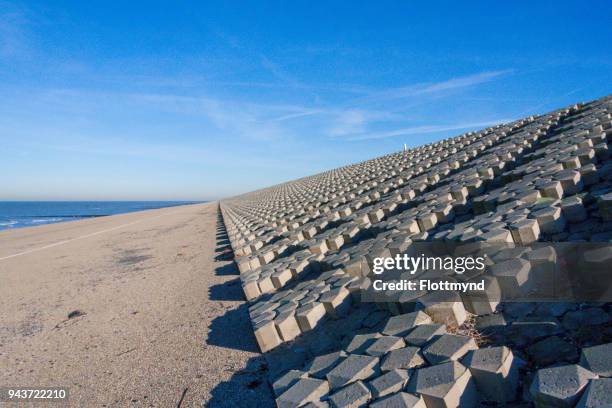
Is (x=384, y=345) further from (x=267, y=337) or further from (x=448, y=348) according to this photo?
(x=267, y=337)

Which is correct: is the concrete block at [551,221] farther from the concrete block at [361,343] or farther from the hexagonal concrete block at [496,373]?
the concrete block at [361,343]

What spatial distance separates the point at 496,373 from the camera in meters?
1.64

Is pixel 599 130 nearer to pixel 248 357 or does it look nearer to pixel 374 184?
pixel 374 184

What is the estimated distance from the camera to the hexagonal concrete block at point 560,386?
1371 mm

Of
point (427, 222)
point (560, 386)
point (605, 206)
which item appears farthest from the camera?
point (427, 222)

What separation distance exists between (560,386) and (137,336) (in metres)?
3.79

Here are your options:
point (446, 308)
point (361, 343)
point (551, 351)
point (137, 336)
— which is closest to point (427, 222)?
point (446, 308)

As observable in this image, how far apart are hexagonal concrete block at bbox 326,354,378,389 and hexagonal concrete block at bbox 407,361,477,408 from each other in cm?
29

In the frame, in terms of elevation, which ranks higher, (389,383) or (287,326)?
(389,383)

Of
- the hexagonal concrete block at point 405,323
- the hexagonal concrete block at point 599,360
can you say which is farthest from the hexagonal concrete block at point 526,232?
the hexagonal concrete block at point 599,360

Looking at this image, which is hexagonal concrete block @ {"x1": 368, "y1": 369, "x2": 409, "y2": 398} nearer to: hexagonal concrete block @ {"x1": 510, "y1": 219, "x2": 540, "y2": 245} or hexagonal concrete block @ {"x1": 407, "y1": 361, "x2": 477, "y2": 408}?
hexagonal concrete block @ {"x1": 407, "y1": 361, "x2": 477, "y2": 408}

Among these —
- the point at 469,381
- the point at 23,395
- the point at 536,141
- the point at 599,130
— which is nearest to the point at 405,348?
the point at 469,381

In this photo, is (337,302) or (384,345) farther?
(337,302)

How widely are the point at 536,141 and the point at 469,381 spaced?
700 cm
